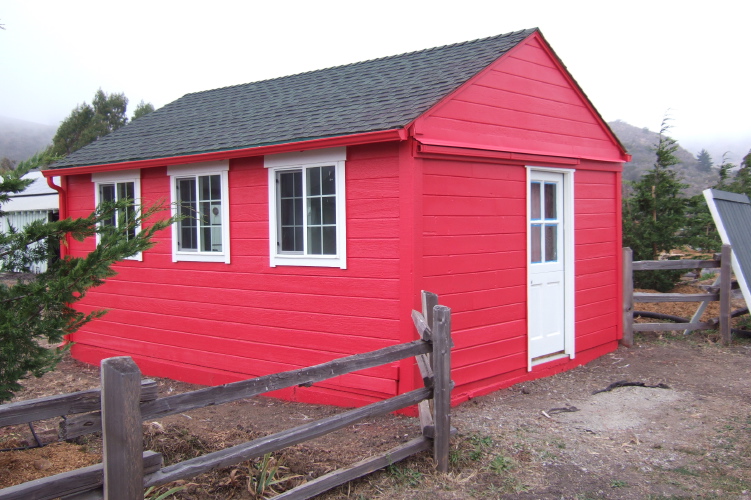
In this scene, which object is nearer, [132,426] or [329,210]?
[132,426]

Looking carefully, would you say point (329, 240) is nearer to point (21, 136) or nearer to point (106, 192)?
point (106, 192)

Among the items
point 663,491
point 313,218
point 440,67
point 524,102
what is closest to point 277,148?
point 313,218

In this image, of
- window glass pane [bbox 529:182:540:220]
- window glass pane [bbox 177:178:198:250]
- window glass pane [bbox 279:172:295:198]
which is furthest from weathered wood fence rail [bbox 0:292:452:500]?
window glass pane [bbox 177:178:198:250]

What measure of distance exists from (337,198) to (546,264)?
2856 mm

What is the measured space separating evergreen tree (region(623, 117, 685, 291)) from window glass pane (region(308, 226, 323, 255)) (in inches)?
344

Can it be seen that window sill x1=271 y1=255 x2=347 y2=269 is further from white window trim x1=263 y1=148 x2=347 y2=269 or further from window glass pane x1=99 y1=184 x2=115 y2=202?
window glass pane x1=99 y1=184 x2=115 y2=202

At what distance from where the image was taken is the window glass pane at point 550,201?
8.25 metres

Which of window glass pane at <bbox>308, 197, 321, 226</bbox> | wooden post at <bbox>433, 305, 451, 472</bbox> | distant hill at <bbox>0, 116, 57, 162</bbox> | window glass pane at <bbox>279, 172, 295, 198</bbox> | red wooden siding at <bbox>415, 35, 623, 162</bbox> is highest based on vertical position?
distant hill at <bbox>0, 116, 57, 162</bbox>

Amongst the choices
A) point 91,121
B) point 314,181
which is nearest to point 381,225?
point 314,181

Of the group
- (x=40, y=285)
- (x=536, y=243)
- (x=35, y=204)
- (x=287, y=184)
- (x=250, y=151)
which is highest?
(x=35, y=204)

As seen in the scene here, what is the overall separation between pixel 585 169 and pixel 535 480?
501 centimetres

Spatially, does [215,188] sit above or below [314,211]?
above

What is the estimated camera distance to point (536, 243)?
805cm

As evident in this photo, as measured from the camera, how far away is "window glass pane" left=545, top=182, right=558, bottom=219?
27.1ft
